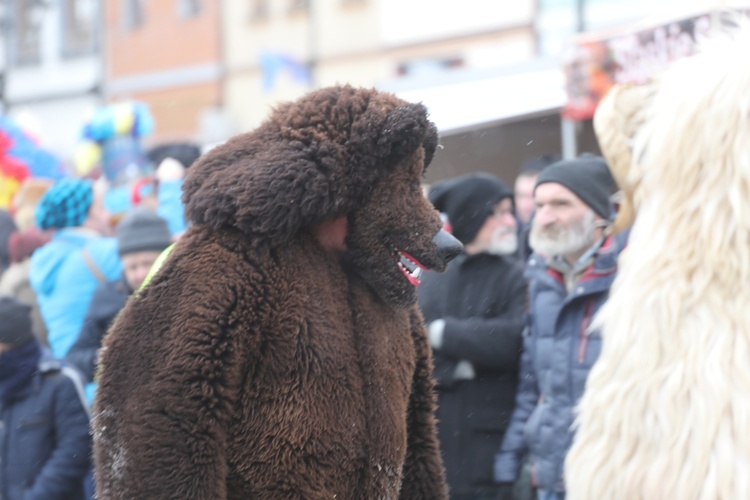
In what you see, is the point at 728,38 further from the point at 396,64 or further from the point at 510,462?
the point at 396,64

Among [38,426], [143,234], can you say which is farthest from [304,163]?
[143,234]

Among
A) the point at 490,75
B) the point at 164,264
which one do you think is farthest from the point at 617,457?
the point at 490,75

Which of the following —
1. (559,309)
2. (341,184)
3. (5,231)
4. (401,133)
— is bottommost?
(559,309)

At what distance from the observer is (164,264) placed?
2125 mm

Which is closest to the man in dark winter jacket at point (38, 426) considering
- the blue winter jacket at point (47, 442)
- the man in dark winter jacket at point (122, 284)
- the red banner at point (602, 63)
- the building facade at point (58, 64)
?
the blue winter jacket at point (47, 442)

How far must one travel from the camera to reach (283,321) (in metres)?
A: 2.09

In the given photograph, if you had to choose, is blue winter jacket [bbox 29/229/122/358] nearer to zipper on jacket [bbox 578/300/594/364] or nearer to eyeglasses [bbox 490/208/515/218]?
eyeglasses [bbox 490/208/515/218]

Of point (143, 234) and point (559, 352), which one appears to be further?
point (143, 234)

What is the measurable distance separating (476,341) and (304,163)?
73.7 inches

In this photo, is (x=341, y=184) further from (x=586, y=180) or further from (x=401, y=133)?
(x=586, y=180)

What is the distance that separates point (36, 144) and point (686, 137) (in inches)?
334

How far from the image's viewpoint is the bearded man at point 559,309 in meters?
3.46

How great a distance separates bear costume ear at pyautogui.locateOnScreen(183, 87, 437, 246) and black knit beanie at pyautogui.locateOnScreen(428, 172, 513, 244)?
190 cm

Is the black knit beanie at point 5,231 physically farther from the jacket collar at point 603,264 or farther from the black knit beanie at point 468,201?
the jacket collar at point 603,264
